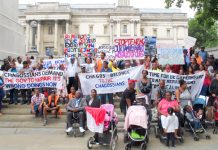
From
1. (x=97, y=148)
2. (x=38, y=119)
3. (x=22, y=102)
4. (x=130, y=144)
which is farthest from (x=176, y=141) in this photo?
(x=22, y=102)

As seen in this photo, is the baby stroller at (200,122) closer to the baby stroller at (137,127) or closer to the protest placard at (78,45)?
the baby stroller at (137,127)

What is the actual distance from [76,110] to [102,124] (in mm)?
1454

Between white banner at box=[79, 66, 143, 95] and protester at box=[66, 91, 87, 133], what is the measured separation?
137 centimetres

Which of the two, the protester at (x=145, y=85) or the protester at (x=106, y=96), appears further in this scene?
the protester at (x=106, y=96)

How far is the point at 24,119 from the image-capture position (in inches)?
510

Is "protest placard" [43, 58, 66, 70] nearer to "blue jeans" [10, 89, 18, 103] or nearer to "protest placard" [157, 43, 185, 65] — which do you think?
"blue jeans" [10, 89, 18, 103]

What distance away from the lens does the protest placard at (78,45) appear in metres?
16.0

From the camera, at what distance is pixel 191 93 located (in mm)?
12602

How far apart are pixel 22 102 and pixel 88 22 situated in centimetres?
6944

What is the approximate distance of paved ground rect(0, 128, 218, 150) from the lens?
397 inches

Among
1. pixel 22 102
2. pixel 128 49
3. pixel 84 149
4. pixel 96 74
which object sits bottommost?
pixel 84 149

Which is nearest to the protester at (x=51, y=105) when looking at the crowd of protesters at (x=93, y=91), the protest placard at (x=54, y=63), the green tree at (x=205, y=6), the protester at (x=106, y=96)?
the crowd of protesters at (x=93, y=91)

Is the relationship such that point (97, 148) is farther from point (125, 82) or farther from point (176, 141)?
point (125, 82)

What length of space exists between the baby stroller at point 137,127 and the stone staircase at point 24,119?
6.50ft
